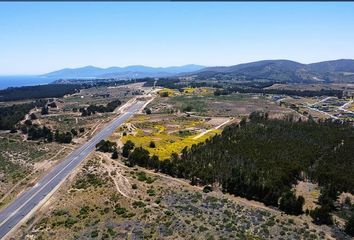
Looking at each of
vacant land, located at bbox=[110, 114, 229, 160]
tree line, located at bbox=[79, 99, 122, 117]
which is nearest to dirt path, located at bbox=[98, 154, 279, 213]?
vacant land, located at bbox=[110, 114, 229, 160]

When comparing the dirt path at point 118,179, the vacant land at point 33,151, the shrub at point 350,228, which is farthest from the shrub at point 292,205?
the vacant land at point 33,151

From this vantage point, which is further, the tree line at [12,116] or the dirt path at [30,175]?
the tree line at [12,116]

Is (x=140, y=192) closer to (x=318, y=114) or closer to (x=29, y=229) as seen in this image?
(x=29, y=229)

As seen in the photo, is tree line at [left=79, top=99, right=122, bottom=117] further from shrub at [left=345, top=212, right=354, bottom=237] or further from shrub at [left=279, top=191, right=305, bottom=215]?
shrub at [left=345, top=212, right=354, bottom=237]

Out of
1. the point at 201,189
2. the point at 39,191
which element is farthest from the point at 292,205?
the point at 39,191

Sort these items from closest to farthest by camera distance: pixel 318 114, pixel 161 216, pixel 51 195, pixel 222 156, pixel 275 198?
pixel 161 216 < pixel 275 198 < pixel 51 195 < pixel 222 156 < pixel 318 114

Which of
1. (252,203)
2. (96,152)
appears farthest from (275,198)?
(96,152)

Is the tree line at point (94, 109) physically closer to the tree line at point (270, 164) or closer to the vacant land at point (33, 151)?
the vacant land at point (33, 151)

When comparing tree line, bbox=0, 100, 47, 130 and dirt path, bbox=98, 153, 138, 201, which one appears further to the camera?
tree line, bbox=0, 100, 47, 130
